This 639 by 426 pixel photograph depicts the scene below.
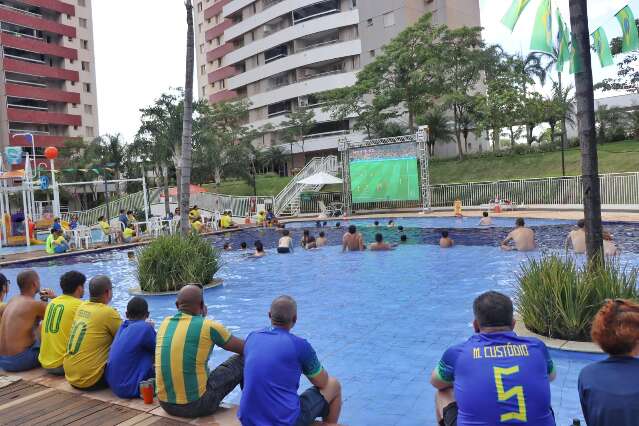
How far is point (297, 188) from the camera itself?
3747 centimetres

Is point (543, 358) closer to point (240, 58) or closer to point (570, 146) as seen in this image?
point (570, 146)

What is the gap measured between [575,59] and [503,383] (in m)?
5.04

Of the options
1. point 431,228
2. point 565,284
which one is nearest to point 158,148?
point 431,228

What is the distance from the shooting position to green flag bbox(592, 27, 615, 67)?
6391 mm

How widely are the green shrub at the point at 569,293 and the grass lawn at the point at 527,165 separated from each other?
28274 millimetres

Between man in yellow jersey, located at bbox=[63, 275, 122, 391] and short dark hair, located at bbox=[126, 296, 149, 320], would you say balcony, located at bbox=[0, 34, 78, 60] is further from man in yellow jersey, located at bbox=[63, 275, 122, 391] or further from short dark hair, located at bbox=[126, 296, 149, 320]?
short dark hair, located at bbox=[126, 296, 149, 320]

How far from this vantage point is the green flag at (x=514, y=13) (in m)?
6.64

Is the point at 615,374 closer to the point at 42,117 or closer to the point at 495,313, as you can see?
the point at 495,313

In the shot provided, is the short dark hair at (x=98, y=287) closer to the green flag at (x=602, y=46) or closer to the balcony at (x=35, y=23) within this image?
the green flag at (x=602, y=46)

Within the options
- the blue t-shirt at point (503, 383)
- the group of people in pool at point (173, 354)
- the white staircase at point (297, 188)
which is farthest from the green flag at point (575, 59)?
the white staircase at point (297, 188)

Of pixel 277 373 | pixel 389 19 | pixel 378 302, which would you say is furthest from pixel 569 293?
pixel 389 19

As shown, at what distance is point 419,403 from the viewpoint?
5227 mm

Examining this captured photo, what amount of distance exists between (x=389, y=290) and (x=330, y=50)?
4794 centimetres

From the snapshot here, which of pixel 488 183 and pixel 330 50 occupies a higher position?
pixel 330 50
